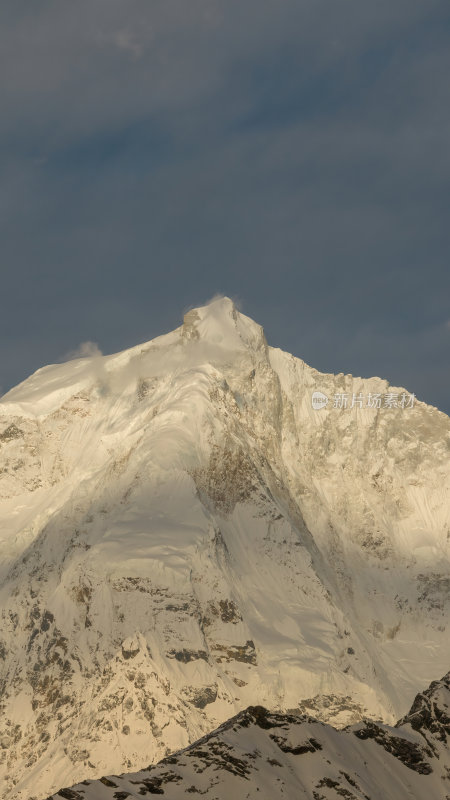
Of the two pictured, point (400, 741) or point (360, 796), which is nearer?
point (360, 796)

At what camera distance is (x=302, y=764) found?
424 feet

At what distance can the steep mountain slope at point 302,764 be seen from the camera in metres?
120

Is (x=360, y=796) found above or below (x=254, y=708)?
below

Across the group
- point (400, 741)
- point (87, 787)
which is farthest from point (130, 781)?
point (400, 741)

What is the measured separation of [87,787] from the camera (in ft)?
375

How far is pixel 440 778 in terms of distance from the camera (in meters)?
138

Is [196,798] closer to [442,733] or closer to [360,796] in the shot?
[360,796]

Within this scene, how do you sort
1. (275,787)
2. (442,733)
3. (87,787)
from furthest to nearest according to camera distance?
(442,733) < (275,787) < (87,787)

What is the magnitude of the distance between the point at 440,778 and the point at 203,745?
23.2 meters

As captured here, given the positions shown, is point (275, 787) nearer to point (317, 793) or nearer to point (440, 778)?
point (317, 793)

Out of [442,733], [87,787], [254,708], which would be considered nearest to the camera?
[87,787]

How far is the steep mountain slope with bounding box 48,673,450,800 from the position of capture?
120m

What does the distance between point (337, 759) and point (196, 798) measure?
16.2 meters

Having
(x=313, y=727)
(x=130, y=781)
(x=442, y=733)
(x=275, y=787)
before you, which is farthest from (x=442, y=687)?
(x=130, y=781)
